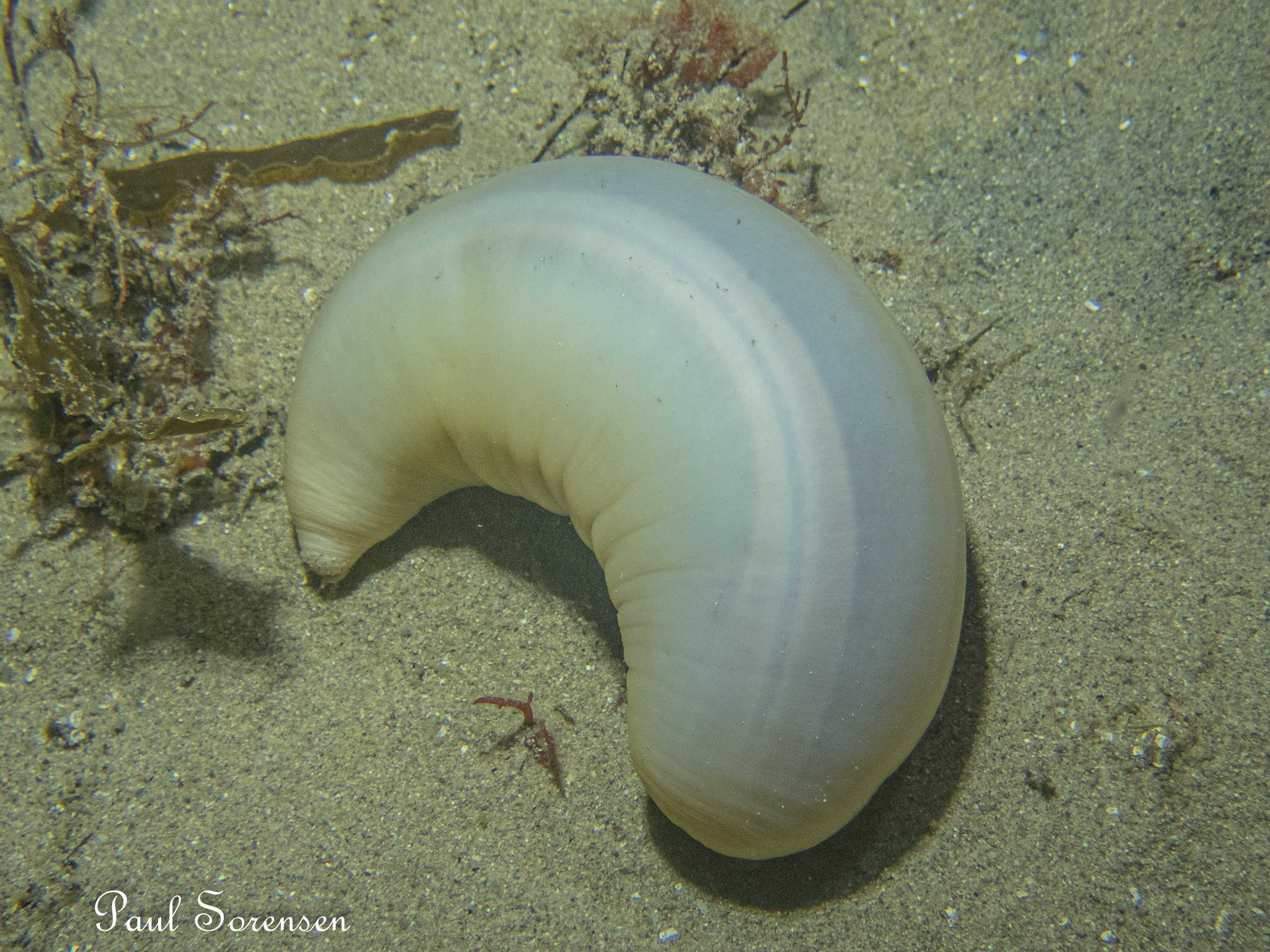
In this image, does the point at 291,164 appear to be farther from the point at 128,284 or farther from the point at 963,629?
the point at 963,629

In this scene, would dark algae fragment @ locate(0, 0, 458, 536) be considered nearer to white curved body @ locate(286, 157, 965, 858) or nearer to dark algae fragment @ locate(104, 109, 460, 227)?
dark algae fragment @ locate(104, 109, 460, 227)

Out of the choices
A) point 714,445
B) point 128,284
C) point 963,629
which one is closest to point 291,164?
point 128,284

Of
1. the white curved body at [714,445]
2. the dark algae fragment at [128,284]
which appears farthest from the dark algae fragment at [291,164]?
the white curved body at [714,445]

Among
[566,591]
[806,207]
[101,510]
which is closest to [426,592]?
[566,591]

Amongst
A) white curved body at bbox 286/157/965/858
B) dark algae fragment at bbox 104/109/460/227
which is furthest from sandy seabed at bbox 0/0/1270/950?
white curved body at bbox 286/157/965/858

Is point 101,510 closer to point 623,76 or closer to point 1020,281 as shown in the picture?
point 623,76
